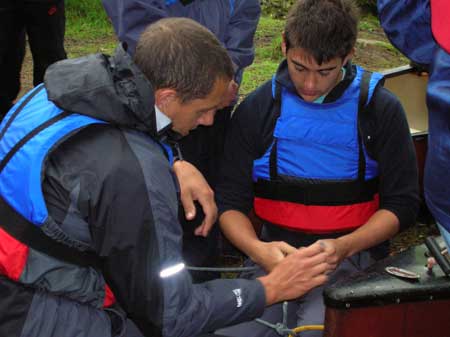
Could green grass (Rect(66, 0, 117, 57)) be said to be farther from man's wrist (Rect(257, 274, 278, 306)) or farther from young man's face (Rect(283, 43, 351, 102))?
man's wrist (Rect(257, 274, 278, 306))

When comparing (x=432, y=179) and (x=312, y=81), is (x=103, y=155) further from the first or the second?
(x=312, y=81)

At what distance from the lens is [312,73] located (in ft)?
9.12

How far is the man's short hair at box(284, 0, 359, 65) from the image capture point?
2.75 metres

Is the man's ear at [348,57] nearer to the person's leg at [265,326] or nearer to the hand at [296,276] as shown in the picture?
the hand at [296,276]

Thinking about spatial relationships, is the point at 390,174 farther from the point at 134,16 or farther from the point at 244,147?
the point at 134,16

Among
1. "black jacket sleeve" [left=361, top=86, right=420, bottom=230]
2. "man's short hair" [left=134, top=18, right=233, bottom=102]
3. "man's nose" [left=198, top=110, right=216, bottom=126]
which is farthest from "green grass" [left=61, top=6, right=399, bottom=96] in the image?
"man's short hair" [left=134, top=18, right=233, bottom=102]

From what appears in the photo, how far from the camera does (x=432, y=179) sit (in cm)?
185

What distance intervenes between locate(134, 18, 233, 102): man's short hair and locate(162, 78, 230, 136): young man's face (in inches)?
0.9

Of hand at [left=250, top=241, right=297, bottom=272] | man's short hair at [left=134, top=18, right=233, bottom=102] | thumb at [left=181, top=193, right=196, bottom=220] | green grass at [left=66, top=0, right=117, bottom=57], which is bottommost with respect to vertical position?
green grass at [left=66, top=0, right=117, bottom=57]

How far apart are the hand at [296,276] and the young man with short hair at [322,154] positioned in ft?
0.81

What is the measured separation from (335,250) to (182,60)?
41.6 inches

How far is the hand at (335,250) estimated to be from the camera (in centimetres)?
258

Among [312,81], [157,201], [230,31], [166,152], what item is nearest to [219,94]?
[166,152]

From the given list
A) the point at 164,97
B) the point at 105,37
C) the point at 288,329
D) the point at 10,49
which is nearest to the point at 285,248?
the point at 288,329
